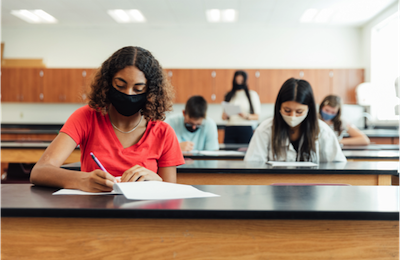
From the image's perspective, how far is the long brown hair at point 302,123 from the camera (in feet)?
6.78

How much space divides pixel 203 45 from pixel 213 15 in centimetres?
78

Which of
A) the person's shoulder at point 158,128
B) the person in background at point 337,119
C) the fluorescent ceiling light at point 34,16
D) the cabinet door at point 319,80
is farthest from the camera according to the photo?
the cabinet door at point 319,80

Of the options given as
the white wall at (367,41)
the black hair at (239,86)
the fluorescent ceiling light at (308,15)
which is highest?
the fluorescent ceiling light at (308,15)

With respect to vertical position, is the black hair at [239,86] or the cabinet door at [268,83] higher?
the cabinet door at [268,83]

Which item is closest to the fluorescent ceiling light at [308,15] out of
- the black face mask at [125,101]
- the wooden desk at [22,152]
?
the wooden desk at [22,152]

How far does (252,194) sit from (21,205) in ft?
1.94

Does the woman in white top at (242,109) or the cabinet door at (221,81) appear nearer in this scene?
the woman in white top at (242,109)

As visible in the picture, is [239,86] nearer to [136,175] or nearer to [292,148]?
[292,148]

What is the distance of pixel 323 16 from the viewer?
238 inches

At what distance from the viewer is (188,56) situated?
679 cm

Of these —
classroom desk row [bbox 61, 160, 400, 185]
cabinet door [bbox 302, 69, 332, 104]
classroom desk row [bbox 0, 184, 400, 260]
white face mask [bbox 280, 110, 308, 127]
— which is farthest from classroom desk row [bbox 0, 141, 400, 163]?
cabinet door [bbox 302, 69, 332, 104]

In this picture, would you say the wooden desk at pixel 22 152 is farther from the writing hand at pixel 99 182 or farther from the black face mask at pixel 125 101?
the writing hand at pixel 99 182

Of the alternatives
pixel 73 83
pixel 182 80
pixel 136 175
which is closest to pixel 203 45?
pixel 182 80

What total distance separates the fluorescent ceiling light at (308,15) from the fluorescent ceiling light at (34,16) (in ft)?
15.4
